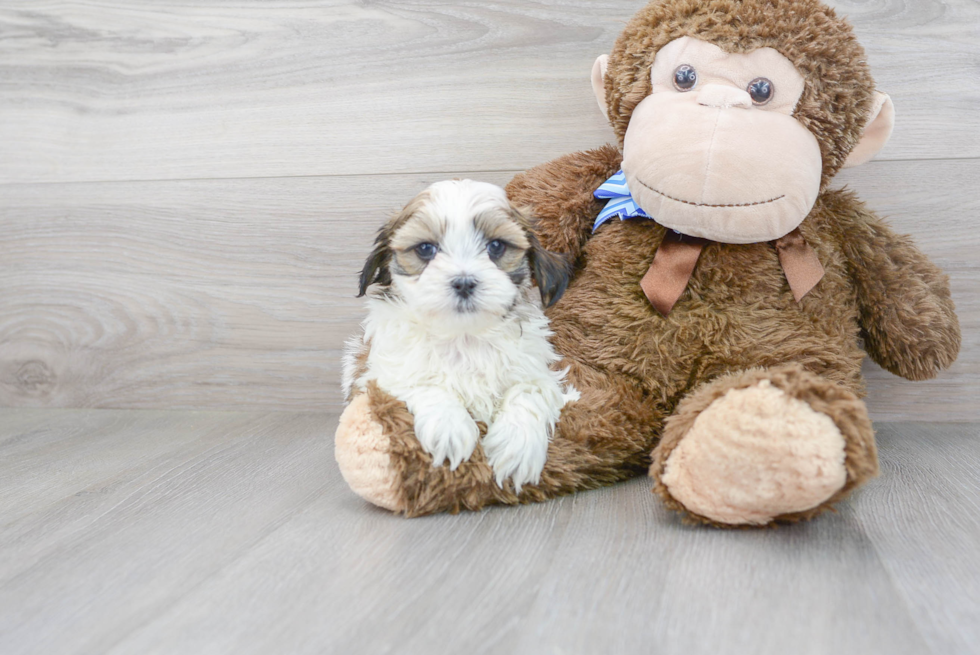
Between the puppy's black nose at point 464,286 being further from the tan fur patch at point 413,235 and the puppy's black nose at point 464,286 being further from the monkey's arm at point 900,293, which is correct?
the monkey's arm at point 900,293

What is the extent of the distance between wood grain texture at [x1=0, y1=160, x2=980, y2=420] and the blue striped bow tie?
321mm

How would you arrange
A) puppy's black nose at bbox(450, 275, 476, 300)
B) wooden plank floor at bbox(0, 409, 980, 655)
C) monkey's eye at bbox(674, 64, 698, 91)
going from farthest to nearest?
monkey's eye at bbox(674, 64, 698, 91) → puppy's black nose at bbox(450, 275, 476, 300) → wooden plank floor at bbox(0, 409, 980, 655)

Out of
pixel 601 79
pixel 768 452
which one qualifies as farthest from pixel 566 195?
pixel 768 452

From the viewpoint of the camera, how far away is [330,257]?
62.0 inches

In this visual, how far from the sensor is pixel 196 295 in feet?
5.40

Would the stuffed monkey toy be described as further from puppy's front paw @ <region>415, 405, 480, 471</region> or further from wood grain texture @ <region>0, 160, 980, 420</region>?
wood grain texture @ <region>0, 160, 980, 420</region>

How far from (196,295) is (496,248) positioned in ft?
2.89

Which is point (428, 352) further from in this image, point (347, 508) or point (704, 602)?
point (704, 602)

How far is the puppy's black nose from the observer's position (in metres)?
0.97

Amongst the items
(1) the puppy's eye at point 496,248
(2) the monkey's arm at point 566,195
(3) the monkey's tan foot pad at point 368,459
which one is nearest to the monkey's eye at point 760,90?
(2) the monkey's arm at point 566,195

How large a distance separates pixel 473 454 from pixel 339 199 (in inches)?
29.8

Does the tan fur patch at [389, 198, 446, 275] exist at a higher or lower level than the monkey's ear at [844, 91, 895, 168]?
lower

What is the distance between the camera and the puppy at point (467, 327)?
3.24 ft

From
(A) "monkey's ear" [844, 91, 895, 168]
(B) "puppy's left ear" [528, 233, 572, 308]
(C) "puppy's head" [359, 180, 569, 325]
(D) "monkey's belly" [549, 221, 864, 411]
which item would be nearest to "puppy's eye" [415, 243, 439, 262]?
(C) "puppy's head" [359, 180, 569, 325]
